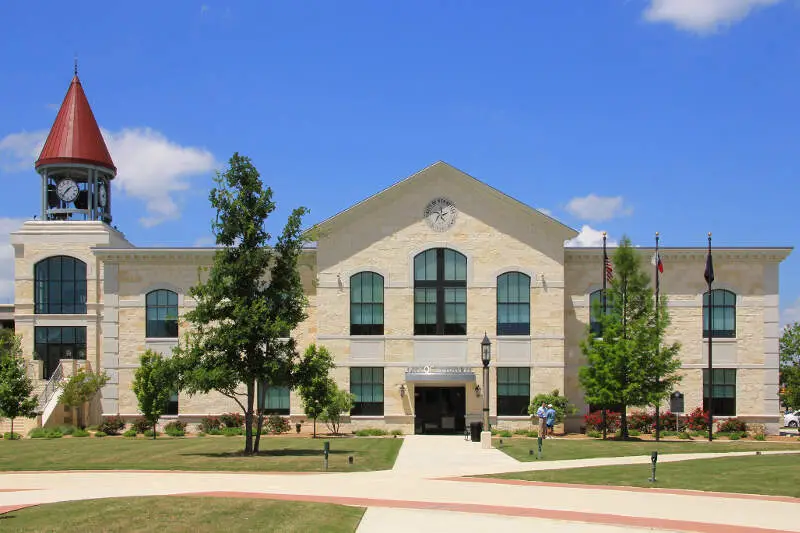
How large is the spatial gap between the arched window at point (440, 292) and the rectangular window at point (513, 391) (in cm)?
304

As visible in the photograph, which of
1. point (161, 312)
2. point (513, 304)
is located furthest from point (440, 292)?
point (161, 312)

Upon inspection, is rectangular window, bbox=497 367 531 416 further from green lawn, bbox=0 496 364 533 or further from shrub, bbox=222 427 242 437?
green lawn, bbox=0 496 364 533

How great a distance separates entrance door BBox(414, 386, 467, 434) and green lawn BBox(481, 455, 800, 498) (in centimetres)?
1733

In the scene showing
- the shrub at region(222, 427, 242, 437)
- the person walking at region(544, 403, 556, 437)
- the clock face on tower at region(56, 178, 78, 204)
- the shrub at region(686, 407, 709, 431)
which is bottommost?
the shrub at region(222, 427, 242, 437)

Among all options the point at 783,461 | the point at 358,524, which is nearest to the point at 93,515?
the point at 358,524

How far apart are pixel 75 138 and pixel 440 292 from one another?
72.6 feet

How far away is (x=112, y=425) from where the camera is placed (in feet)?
149

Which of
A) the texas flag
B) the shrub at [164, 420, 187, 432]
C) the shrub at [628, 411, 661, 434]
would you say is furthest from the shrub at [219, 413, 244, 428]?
the texas flag

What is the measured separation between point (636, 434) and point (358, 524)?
28875 millimetres

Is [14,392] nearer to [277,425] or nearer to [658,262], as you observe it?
[277,425]

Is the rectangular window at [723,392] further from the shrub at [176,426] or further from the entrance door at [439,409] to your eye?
the shrub at [176,426]

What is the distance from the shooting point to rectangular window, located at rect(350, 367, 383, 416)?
4550 centimetres

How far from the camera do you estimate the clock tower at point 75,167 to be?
1945 inches

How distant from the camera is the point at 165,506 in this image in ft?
62.4
